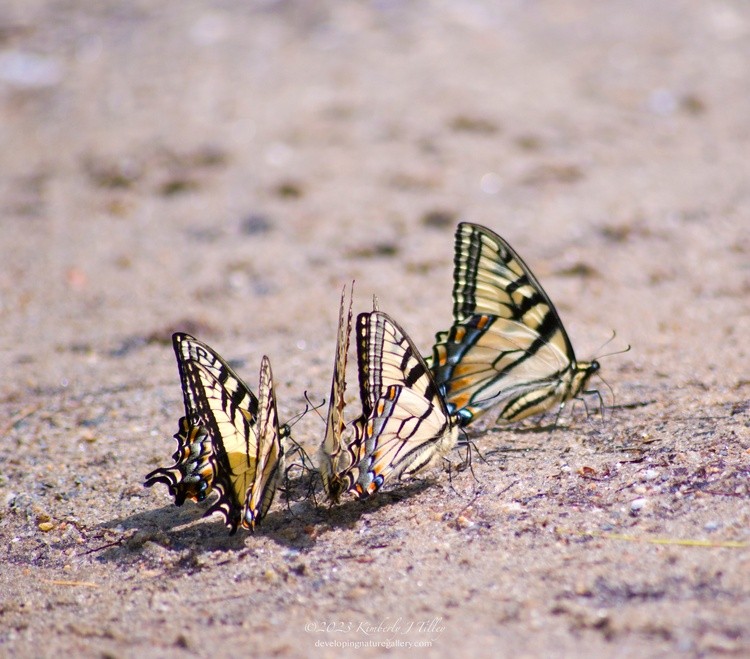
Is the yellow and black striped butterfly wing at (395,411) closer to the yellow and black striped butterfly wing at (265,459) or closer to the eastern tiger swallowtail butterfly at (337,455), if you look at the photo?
the eastern tiger swallowtail butterfly at (337,455)

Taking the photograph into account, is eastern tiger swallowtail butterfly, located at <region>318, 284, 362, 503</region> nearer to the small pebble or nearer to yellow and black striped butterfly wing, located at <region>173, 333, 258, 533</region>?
yellow and black striped butterfly wing, located at <region>173, 333, 258, 533</region>

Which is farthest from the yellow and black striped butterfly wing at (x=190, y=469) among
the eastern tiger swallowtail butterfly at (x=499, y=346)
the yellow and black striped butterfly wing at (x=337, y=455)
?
the eastern tiger swallowtail butterfly at (x=499, y=346)

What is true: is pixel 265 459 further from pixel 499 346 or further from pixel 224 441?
pixel 499 346

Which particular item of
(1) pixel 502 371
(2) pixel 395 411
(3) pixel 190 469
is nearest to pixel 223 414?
(3) pixel 190 469

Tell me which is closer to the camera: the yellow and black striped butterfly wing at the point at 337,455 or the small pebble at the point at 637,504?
the small pebble at the point at 637,504

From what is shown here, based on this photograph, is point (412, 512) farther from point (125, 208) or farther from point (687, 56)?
point (687, 56)

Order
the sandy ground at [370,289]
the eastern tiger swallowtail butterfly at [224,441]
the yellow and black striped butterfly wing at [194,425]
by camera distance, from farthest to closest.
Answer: the yellow and black striped butterfly wing at [194,425], the eastern tiger swallowtail butterfly at [224,441], the sandy ground at [370,289]
